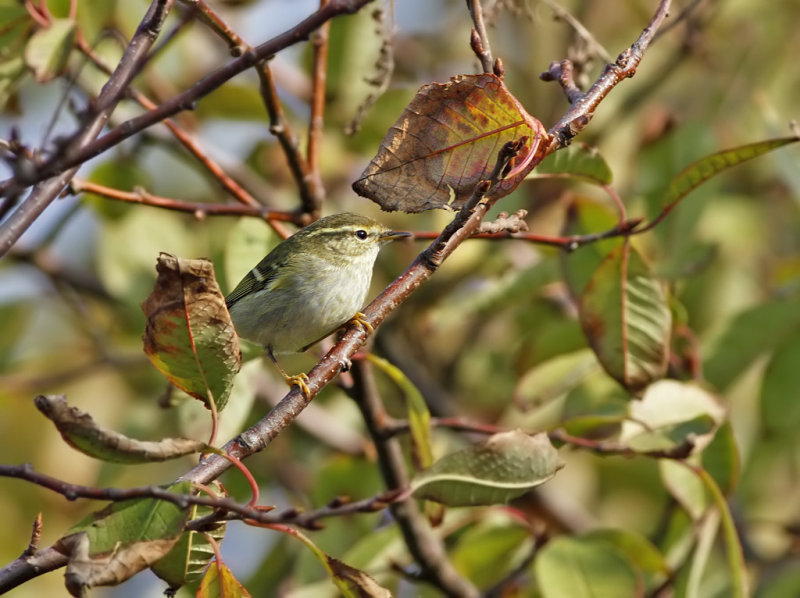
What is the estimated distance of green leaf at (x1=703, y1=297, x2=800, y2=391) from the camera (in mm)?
2973

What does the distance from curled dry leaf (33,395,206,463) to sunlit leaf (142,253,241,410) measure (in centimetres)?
21

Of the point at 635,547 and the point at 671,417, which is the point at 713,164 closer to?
the point at 671,417

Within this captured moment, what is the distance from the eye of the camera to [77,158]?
1366mm

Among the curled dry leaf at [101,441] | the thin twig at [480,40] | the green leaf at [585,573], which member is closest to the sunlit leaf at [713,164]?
the thin twig at [480,40]

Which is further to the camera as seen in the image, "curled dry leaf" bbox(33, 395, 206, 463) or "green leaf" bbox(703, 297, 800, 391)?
"green leaf" bbox(703, 297, 800, 391)

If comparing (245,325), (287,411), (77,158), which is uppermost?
(77,158)

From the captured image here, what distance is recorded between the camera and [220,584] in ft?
5.31

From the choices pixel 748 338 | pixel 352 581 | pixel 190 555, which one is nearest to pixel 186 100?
pixel 190 555

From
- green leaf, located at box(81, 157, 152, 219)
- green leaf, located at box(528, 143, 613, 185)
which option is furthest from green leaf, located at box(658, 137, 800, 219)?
green leaf, located at box(81, 157, 152, 219)

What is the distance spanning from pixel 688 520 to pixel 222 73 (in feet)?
6.90

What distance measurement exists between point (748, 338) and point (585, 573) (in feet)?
3.19

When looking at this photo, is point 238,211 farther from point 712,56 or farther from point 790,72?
point 790,72

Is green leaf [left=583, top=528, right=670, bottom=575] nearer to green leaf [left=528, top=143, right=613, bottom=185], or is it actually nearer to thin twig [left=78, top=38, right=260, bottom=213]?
green leaf [left=528, top=143, right=613, bottom=185]

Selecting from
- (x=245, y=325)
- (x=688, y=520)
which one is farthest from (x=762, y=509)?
(x=245, y=325)
